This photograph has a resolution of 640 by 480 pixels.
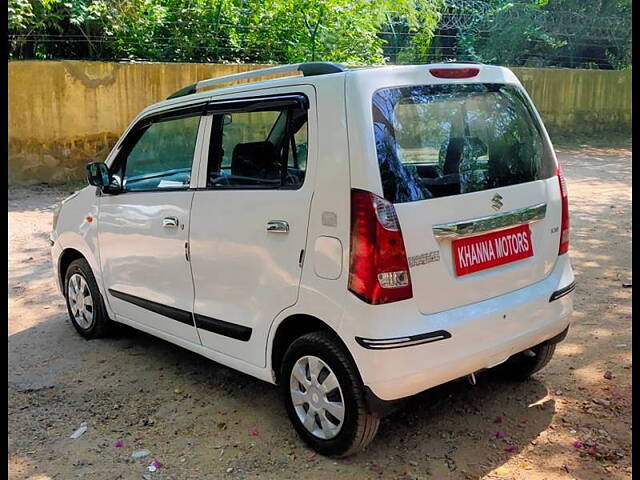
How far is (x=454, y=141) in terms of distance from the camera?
10.6 feet

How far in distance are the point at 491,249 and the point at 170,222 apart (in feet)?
6.02

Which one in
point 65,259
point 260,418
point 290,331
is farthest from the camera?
point 65,259

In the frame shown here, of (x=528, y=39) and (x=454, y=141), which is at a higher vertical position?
(x=528, y=39)

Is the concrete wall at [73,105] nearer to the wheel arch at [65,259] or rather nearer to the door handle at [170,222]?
the wheel arch at [65,259]

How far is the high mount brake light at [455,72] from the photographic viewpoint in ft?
10.3

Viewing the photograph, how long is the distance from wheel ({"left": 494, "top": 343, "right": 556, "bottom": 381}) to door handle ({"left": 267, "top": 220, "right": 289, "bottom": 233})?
151cm

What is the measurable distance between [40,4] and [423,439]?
10.1 meters

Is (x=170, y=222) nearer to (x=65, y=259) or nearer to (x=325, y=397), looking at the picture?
(x=325, y=397)

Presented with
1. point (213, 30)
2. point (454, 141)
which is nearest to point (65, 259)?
point (454, 141)

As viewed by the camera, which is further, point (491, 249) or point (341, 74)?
point (491, 249)

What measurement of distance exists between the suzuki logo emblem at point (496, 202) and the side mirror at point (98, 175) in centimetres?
259

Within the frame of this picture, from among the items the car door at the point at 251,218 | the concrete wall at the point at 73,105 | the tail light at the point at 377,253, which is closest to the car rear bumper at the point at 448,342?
the tail light at the point at 377,253

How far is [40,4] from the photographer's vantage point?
34.7 feet

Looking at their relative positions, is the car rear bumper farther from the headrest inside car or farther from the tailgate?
the headrest inside car
